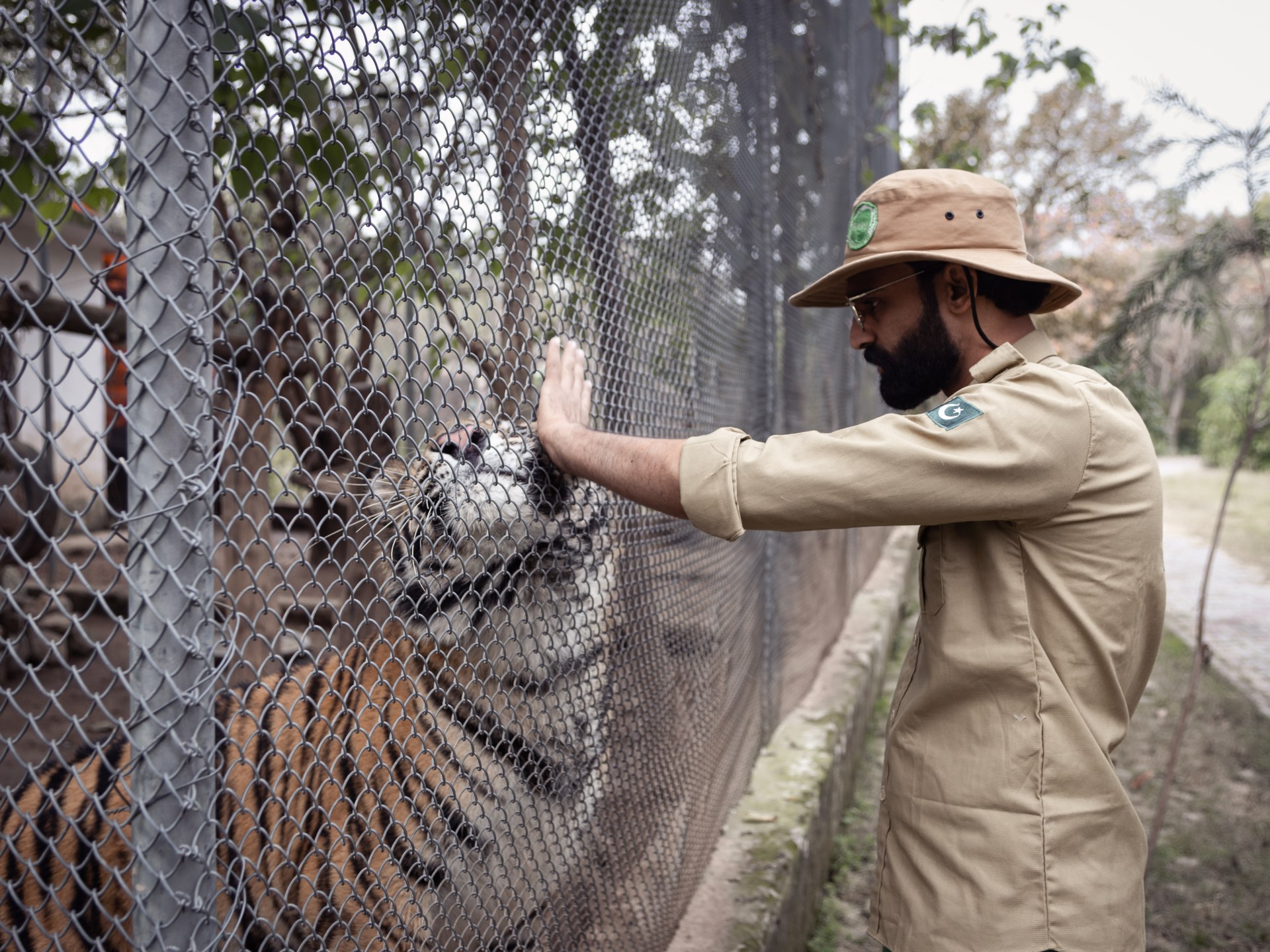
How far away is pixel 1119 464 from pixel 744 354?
206 centimetres

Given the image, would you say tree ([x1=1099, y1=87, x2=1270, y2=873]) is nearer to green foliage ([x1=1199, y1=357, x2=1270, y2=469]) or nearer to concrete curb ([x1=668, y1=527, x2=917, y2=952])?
concrete curb ([x1=668, y1=527, x2=917, y2=952])

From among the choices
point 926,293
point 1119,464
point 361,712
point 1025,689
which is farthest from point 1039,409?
point 361,712

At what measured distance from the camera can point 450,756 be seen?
1782 mm

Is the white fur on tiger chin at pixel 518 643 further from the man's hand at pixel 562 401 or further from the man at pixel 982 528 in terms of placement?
the man at pixel 982 528

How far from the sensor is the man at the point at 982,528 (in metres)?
1.42

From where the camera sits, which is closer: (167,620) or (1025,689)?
(167,620)

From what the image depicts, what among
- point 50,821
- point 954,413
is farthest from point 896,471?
point 50,821

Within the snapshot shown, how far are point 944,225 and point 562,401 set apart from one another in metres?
0.76

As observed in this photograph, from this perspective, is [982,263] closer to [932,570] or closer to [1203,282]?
[932,570]

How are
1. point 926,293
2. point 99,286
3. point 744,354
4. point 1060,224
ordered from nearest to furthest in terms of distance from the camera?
point 99,286, point 926,293, point 744,354, point 1060,224

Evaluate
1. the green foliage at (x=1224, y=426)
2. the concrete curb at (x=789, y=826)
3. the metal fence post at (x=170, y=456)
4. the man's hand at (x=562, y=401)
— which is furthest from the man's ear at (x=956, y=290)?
the green foliage at (x=1224, y=426)

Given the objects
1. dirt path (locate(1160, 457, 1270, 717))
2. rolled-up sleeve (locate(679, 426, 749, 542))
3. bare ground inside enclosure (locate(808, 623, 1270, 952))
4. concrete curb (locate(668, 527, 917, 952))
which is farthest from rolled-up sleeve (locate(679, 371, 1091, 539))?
dirt path (locate(1160, 457, 1270, 717))

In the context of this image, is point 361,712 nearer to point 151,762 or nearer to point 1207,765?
point 151,762

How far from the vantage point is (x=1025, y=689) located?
1.57 m
